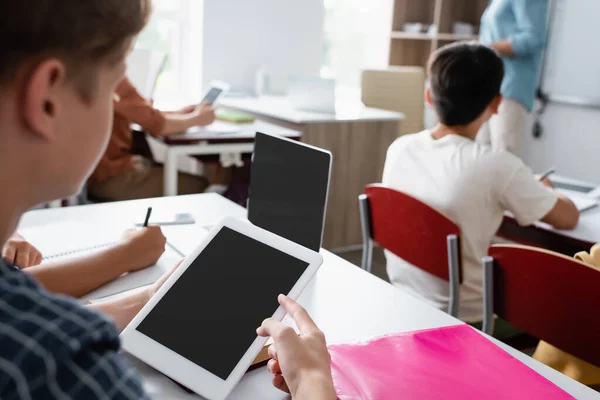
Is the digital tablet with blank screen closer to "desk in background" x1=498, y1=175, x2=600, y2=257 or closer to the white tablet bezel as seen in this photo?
the white tablet bezel

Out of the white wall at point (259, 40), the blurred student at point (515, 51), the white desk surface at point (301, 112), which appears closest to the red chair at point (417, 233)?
the white desk surface at point (301, 112)

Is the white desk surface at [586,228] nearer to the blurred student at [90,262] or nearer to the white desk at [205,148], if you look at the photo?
the blurred student at [90,262]

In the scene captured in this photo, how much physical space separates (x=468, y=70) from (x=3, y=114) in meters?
1.69

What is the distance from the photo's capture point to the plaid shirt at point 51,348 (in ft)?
1.45

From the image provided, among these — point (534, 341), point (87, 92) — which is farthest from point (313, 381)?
point (534, 341)

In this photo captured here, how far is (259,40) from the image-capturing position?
431 cm

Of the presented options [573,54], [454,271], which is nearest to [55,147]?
[454,271]

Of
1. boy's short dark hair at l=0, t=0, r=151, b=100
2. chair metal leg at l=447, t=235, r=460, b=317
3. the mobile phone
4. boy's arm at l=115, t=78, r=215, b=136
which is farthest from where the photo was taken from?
the mobile phone

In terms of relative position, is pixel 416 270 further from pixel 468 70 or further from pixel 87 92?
pixel 87 92

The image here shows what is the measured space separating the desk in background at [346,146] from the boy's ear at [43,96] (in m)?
2.78

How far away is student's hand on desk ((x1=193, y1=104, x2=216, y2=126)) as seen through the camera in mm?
2863

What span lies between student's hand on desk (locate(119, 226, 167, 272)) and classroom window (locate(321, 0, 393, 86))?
149 inches

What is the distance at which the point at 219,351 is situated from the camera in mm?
862

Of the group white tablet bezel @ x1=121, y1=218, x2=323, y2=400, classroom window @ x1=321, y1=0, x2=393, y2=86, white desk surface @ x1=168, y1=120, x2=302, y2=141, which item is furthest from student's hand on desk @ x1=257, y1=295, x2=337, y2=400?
classroom window @ x1=321, y1=0, x2=393, y2=86
